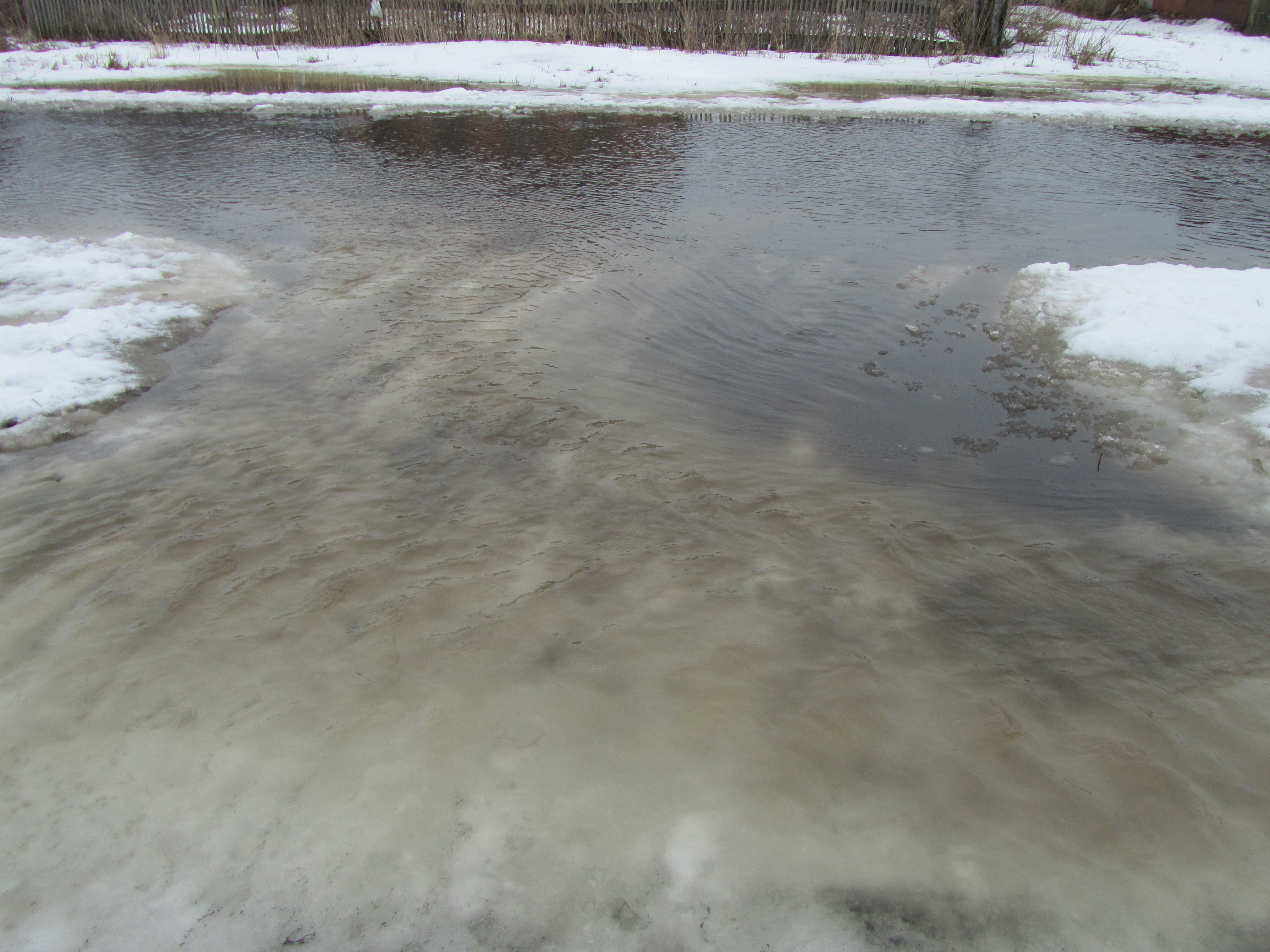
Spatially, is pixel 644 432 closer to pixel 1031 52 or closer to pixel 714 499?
pixel 714 499

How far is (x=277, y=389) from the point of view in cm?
486

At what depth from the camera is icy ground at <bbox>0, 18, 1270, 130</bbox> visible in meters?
14.0

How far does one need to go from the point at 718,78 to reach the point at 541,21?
6.89m

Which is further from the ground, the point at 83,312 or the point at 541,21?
the point at 541,21

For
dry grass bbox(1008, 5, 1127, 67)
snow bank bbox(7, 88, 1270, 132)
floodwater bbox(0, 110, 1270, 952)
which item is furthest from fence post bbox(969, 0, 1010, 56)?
floodwater bbox(0, 110, 1270, 952)

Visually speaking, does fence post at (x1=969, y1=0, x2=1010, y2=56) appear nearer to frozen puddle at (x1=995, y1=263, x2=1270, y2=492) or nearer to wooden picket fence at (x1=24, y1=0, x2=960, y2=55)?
wooden picket fence at (x1=24, y1=0, x2=960, y2=55)

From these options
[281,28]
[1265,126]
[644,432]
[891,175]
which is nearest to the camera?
[644,432]

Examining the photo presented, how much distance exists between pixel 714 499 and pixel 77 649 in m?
2.79

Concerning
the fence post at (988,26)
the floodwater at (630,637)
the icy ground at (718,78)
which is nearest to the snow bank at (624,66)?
the icy ground at (718,78)

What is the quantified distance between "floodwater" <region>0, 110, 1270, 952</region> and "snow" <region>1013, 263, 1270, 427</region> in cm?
39

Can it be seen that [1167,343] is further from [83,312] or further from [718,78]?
[718,78]

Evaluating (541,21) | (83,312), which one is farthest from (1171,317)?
(541,21)

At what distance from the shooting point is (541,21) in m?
20.8

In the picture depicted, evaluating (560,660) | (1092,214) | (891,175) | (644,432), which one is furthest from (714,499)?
(891,175)
